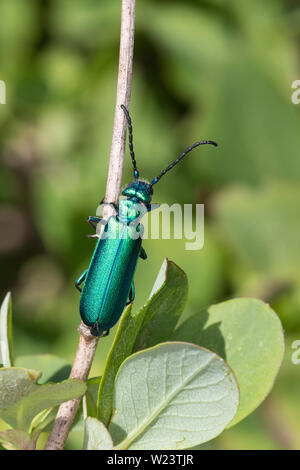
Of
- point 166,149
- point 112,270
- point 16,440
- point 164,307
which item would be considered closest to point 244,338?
point 164,307

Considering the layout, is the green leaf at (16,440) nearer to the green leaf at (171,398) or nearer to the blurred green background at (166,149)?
the green leaf at (171,398)

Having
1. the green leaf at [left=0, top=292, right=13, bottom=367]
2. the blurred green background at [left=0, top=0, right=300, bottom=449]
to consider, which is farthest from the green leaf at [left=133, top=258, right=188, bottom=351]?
the blurred green background at [left=0, top=0, right=300, bottom=449]

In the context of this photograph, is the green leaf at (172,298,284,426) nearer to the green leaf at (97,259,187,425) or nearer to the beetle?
the green leaf at (97,259,187,425)

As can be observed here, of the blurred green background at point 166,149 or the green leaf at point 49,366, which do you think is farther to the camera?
the blurred green background at point 166,149

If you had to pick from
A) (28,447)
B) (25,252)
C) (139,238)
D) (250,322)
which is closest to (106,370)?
(28,447)

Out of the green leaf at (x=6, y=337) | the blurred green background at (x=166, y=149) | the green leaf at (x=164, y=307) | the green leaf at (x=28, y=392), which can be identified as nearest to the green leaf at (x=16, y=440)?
the green leaf at (x=28, y=392)

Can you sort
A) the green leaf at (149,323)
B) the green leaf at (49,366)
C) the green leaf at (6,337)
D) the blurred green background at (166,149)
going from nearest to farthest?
the green leaf at (149,323) < the green leaf at (6,337) < the green leaf at (49,366) < the blurred green background at (166,149)
